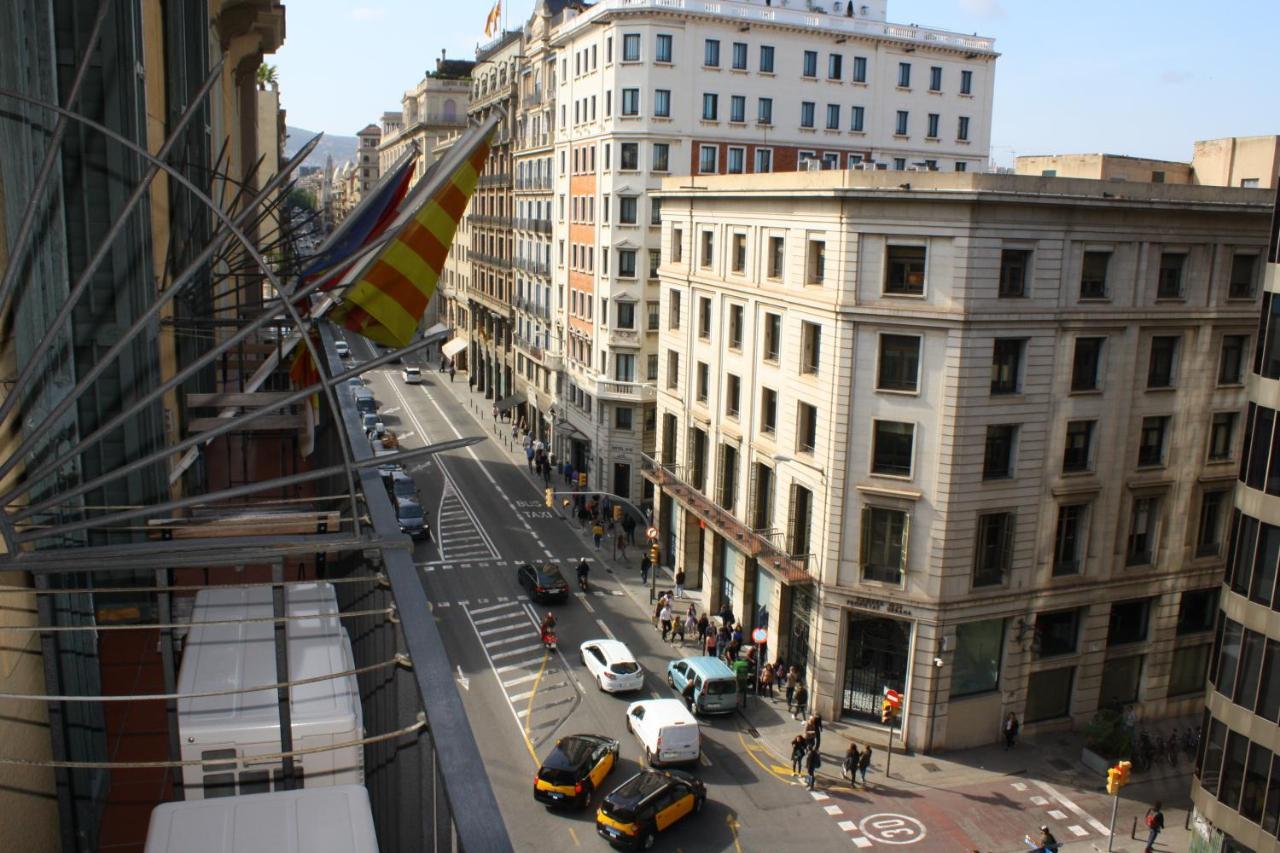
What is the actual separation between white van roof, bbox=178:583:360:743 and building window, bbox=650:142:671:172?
5453 cm

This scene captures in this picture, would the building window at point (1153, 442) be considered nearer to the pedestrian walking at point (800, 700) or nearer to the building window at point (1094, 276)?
the building window at point (1094, 276)

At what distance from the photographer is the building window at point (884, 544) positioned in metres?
36.0

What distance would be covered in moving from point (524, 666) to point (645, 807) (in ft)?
41.2

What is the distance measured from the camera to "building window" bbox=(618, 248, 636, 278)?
62438mm

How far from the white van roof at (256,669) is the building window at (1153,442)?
115 ft

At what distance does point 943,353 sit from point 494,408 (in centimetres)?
6444

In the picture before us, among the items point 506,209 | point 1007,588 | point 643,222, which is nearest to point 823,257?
point 1007,588

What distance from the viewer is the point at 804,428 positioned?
39.2 m

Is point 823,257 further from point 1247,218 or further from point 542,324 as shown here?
point 542,324

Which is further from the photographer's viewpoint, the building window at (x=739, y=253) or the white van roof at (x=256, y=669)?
the building window at (x=739, y=253)

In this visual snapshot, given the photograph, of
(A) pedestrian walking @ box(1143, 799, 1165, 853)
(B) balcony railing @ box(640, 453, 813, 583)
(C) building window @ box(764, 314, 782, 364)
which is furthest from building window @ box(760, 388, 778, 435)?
(A) pedestrian walking @ box(1143, 799, 1165, 853)

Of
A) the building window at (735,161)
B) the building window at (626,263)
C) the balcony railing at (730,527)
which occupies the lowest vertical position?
the balcony railing at (730,527)

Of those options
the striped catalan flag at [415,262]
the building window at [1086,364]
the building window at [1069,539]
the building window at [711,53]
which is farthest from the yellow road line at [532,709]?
the building window at [711,53]

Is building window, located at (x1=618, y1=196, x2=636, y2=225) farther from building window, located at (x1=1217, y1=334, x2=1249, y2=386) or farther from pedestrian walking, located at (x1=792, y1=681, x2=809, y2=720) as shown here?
building window, located at (x1=1217, y1=334, x2=1249, y2=386)
